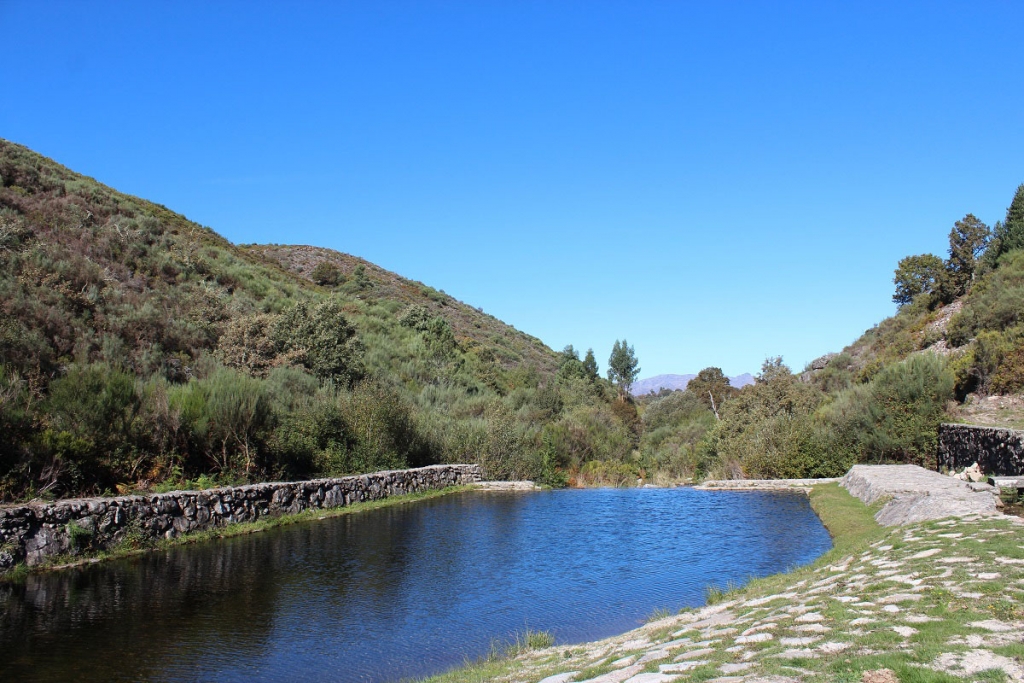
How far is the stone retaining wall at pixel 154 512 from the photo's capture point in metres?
12.4

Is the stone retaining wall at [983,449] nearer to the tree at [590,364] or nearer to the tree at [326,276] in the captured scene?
the tree at [590,364]

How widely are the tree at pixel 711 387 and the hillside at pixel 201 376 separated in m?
6.77

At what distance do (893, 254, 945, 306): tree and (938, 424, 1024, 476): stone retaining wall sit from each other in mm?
38064

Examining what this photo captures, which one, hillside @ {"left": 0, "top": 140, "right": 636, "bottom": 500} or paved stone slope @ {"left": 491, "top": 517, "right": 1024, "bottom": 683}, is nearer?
paved stone slope @ {"left": 491, "top": 517, "right": 1024, "bottom": 683}

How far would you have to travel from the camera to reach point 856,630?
Answer: 5.79m

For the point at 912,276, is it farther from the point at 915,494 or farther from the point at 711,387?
the point at 915,494

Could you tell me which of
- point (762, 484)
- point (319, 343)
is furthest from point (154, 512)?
point (762, 484)

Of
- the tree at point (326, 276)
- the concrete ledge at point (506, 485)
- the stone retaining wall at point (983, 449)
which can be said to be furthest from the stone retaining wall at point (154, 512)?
the tree at point (326, 276)

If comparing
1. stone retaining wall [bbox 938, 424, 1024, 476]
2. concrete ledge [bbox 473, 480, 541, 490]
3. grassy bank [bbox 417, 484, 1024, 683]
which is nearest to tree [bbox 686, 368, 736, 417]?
concrete ledge [bbox 473, 480, 541, 490]

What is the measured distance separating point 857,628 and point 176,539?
13797 millimetres

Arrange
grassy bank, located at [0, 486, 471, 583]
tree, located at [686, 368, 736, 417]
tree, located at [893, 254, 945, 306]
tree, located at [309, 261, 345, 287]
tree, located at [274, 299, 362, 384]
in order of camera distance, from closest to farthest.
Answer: grassy bank, located at [0, 486, 471, 583] → tree, located at [274, 299, 362, 384] → tree, located at [686, 368, 736, 417] → tree, located at [893, 254, 945, 306] → tree, located at [309, 261, 345, 287]

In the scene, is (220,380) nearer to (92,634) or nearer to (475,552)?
(475,552)

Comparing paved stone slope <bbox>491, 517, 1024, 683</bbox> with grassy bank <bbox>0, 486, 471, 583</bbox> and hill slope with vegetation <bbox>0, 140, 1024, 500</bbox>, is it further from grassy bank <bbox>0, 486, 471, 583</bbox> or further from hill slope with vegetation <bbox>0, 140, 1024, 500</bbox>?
hill slope with vegetation <bbox>0, 140, 1024, 500</bbox>

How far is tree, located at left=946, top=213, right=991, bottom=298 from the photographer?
140 ft
